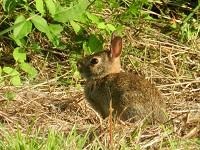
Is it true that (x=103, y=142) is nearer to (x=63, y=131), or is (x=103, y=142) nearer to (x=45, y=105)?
(x=63, y=131)

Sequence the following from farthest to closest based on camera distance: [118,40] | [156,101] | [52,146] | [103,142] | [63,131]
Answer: [118,40] < [156,101] < [63,131] < [103,142] < [52,146]

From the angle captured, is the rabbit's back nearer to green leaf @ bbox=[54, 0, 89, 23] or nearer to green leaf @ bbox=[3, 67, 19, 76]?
green leaf @ bbox=[54, 0, 89, 23]

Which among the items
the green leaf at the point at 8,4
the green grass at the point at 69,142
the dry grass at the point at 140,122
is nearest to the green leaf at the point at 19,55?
the dry grass at the point at 140,122

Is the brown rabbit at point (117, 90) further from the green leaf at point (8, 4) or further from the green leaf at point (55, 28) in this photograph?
the green leaf at point (8, 4)

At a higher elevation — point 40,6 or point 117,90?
point 40,6

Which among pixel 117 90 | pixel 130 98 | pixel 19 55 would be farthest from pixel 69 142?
pixel 19 55

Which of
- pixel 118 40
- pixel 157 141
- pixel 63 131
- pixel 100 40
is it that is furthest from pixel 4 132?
pixel 100 40

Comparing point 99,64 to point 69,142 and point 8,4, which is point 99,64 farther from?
point 69,142
